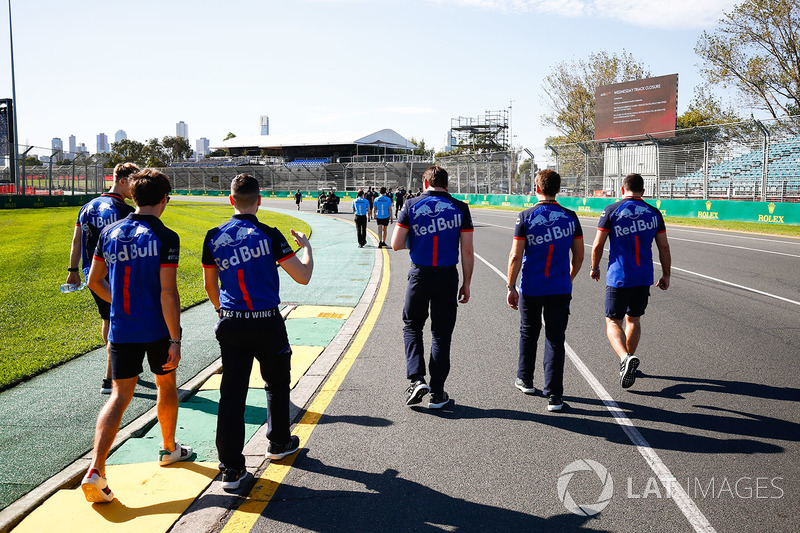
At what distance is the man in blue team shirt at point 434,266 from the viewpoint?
5.14 metres

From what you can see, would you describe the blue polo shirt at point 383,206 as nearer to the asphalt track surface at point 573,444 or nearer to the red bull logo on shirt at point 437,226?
the asphalt track surface at point 573,444

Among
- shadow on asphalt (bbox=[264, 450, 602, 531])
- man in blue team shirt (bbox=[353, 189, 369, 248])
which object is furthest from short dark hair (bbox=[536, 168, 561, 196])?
man in blue team shirt (bbox=[353, 189, 369, 248])

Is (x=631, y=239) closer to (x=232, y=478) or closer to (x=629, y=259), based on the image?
(x=629, y=259)

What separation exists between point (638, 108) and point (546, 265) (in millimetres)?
42139

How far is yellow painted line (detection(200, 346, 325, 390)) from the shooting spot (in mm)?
5848

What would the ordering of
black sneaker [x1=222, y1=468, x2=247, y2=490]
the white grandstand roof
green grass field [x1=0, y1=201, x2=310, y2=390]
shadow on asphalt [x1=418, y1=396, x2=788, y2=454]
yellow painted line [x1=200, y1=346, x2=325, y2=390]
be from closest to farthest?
black sneaker [x1=222, y1=468, x2=247, y2=490] < shadow on asphalt [x1=418, y1=396, x2=788, y2=454] < yellow painted line [x1=200, y1=346, x2=325, y2=390] < green grass field [x1=0, y1=201, x2=310, y2=390] < the white grandstand roof

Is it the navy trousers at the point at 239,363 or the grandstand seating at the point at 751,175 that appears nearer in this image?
the navy trousers at the point at 239,363

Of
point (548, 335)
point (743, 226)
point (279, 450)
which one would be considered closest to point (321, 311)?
point (548, 335)

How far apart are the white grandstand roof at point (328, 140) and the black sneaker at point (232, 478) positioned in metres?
91.8

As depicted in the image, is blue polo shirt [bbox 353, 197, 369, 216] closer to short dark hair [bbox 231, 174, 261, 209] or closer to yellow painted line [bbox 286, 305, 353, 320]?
yellow painted line [bbox 286, 305, 353, 320]

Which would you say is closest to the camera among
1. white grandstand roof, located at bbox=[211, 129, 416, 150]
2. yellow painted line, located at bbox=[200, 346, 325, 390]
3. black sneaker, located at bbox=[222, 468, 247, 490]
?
black sneaker, located at bbox=[222, 468, 247, 490]

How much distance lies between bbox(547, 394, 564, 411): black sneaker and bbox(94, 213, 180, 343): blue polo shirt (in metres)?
3.09

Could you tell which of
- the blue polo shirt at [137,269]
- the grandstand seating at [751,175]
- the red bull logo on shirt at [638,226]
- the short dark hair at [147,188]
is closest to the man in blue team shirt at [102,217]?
the short dark hair at [147,188]

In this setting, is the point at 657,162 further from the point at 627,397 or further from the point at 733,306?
the point at 627,397
